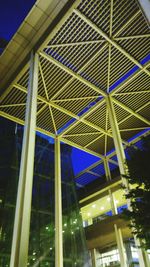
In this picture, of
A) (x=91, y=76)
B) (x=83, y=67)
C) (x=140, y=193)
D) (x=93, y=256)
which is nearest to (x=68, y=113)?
(x=91, y=76)

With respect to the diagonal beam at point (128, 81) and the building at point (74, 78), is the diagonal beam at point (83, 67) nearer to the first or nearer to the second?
the building at point (74, 78)

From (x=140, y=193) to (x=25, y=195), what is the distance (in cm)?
277

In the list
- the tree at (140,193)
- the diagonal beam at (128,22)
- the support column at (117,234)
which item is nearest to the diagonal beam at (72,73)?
the diagonal beam at (128,22)

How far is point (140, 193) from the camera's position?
4.91 metres

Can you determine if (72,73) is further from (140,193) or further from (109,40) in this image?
(140,193)

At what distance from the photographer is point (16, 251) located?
528 centimetres

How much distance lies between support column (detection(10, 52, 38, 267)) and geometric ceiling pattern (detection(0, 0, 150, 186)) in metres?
2.40

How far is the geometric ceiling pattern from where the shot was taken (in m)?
9.05

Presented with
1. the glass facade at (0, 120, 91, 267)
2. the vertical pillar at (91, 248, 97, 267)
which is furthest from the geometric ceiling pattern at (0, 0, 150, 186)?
the vertical pillar at (91, 248, 97, 267)

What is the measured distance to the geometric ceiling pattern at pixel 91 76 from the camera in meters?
9.05

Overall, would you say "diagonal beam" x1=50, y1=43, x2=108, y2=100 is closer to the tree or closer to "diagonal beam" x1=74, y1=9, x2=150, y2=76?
"diagonal beam" x1=74, y1=9, x2=150, y2=76

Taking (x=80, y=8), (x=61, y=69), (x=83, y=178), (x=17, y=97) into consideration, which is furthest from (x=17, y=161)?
(x=80, y=8)

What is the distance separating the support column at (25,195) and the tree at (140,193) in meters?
2.29

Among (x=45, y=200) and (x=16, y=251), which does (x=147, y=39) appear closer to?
(x=16, y=251)
